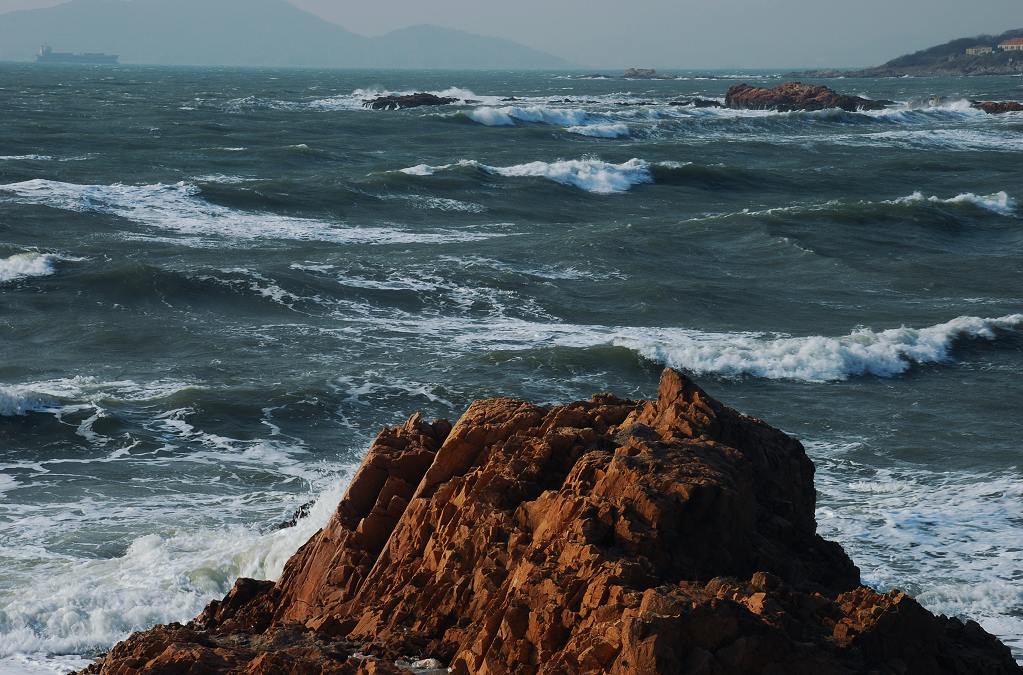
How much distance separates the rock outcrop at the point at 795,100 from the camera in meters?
86.9

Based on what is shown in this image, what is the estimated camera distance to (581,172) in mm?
43469

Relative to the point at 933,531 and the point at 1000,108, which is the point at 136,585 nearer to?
the point at 933,531

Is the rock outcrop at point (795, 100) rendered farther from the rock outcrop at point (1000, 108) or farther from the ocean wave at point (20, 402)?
the ocean wave at point (20, 402)

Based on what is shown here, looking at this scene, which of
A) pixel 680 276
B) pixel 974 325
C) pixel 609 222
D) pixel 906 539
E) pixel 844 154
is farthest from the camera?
pixel 844 154

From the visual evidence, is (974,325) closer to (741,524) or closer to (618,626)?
(741,524)

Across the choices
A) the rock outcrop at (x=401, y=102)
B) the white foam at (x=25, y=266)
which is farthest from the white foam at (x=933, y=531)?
the rock outcrop at (x=401, y=102)

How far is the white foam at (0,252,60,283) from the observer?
79.6ft

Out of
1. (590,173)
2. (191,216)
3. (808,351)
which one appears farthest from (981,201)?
(191,216)

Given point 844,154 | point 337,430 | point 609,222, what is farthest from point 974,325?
point 844,154

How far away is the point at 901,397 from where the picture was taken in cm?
1773

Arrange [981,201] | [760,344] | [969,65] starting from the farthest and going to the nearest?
[969,65] < [981,201] < [760,344]

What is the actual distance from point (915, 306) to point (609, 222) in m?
12.0

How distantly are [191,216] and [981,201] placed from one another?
2389cm

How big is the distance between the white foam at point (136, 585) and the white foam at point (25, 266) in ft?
47.7
